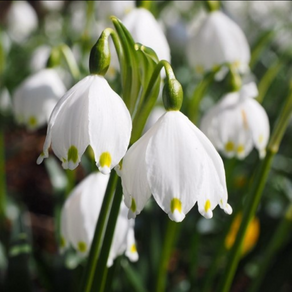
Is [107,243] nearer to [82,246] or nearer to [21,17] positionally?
[82,246]

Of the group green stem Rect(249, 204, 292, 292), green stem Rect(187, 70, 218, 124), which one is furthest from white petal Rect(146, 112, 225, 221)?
green stem Rect(249, 204, 292, 292)

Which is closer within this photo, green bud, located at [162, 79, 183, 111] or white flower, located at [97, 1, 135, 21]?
green bud, located at [162, 79, 183, 111]

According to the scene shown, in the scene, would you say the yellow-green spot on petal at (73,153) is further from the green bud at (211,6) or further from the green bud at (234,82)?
the green bud at (211,6)

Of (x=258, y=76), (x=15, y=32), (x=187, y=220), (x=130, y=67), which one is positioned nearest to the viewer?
(x=130, y=67)

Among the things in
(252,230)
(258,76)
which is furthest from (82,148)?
(258,76)

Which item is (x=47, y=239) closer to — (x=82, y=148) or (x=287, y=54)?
(x=287, y=54)

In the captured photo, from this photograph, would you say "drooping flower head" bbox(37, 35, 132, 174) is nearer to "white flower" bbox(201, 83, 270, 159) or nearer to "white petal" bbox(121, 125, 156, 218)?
"white petal" bbox(121, 125, 156, 218)

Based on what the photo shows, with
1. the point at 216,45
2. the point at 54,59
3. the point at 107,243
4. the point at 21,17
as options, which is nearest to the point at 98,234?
the point at 107,243
